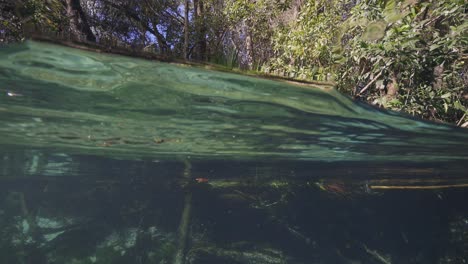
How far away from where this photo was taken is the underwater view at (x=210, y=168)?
18.0 feet

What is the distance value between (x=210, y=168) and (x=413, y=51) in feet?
41.7

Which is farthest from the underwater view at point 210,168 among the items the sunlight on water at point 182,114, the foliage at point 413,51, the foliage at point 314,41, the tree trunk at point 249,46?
the tree trunk at point 249,46

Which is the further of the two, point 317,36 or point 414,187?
point 414,187

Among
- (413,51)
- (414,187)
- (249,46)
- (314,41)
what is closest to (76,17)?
(249,46)

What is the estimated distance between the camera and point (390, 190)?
2398 centimetres

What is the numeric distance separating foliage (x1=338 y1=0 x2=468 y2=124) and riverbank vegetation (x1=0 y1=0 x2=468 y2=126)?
2 cm

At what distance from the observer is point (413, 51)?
5.22m

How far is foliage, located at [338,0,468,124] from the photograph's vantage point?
479cm

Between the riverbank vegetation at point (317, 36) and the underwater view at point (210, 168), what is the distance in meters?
0.55

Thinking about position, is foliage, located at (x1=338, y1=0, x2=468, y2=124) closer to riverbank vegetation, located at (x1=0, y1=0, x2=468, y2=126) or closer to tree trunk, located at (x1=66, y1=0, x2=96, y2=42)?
riverbank vegetation, located at (x1=0, y1=0, x2=468, y2=126)

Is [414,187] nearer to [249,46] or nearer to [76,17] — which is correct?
[249,46]

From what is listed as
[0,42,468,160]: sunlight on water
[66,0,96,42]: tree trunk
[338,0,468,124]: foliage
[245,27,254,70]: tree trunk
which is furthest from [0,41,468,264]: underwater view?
[66,0,96,42]: tree trunk

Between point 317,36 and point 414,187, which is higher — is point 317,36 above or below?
above

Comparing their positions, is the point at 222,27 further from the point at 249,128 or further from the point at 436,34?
the point at 436,34
